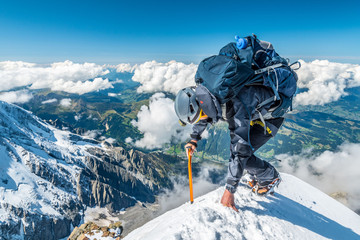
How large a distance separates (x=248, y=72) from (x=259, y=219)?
439 centimetres

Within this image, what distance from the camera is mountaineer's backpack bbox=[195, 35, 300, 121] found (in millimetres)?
4422

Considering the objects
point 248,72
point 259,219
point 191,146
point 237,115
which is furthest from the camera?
point 191,146

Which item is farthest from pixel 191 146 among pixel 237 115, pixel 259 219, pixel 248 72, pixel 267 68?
pixel 267 68

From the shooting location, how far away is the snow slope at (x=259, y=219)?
15.2 ft

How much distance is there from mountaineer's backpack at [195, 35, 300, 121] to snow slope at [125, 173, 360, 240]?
3.09 m

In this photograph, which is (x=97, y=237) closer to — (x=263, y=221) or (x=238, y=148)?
(x=263, y=221)

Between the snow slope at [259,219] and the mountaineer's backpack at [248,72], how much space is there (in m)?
3.09

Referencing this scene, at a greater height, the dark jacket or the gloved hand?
the dark jacket

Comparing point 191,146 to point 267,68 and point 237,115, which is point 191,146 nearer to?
point 237,115

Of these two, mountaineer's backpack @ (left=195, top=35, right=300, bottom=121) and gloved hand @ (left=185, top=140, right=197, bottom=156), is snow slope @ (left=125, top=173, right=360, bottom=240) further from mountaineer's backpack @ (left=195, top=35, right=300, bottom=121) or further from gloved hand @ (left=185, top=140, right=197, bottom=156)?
mountaineer's backpack @ (left=195, top=35, right=300, bottom=121)

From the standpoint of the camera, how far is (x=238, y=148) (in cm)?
521

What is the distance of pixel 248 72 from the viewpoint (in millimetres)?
4598

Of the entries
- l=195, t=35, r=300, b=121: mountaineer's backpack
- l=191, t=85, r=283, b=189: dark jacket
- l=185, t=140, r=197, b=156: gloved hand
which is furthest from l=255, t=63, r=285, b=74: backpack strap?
l=185, t=140, r=197, b=156: gloved hand

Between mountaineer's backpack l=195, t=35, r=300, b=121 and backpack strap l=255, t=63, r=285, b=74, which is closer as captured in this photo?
mountaineer's backpack l=195, t=35, r=300, b=121
